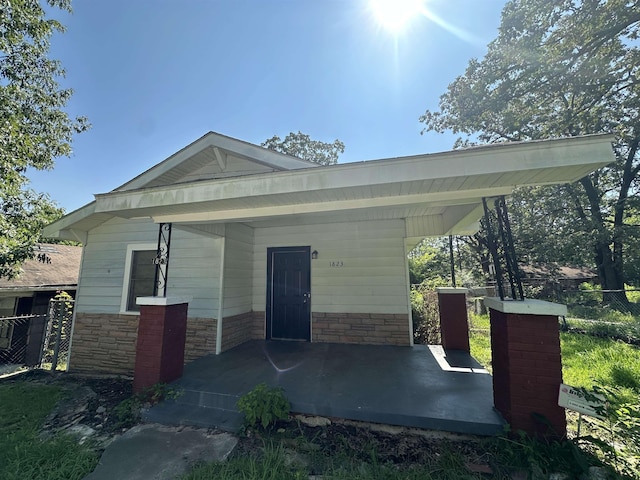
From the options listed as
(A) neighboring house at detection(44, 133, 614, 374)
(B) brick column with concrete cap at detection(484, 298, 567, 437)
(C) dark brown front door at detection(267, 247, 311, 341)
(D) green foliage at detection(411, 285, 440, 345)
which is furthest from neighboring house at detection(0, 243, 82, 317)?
(B) brick column with concrete cap at detection(484, 298, 567, 437)

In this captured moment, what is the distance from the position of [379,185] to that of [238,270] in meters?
3.85

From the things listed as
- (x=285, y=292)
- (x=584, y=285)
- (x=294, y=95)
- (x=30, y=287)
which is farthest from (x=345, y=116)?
(x=584, y=285)

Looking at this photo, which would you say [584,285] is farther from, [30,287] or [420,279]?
[30,287]

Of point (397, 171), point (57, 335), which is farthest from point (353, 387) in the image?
point (57, 335)

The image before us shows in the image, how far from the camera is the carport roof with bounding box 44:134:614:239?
2.38m

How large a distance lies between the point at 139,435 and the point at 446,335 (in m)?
4.98

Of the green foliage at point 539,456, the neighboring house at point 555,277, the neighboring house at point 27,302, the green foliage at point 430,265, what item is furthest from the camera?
the neighboring house at point 555,277

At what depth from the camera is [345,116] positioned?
8.99 m

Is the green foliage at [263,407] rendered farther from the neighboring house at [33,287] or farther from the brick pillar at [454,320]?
the neighboring house at [33,287]

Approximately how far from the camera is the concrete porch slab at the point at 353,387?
107 inches

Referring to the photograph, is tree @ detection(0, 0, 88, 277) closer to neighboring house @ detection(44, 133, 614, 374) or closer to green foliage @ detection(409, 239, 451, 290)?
neighboring house @ detection(44, 133, 614, 374)

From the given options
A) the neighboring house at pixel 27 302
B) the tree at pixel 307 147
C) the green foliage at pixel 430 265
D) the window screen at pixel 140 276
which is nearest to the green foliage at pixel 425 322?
the green foliage at pixel 430 265

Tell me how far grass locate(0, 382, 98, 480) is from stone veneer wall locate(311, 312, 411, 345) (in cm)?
377

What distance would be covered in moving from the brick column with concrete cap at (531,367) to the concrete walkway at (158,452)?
108 inches
